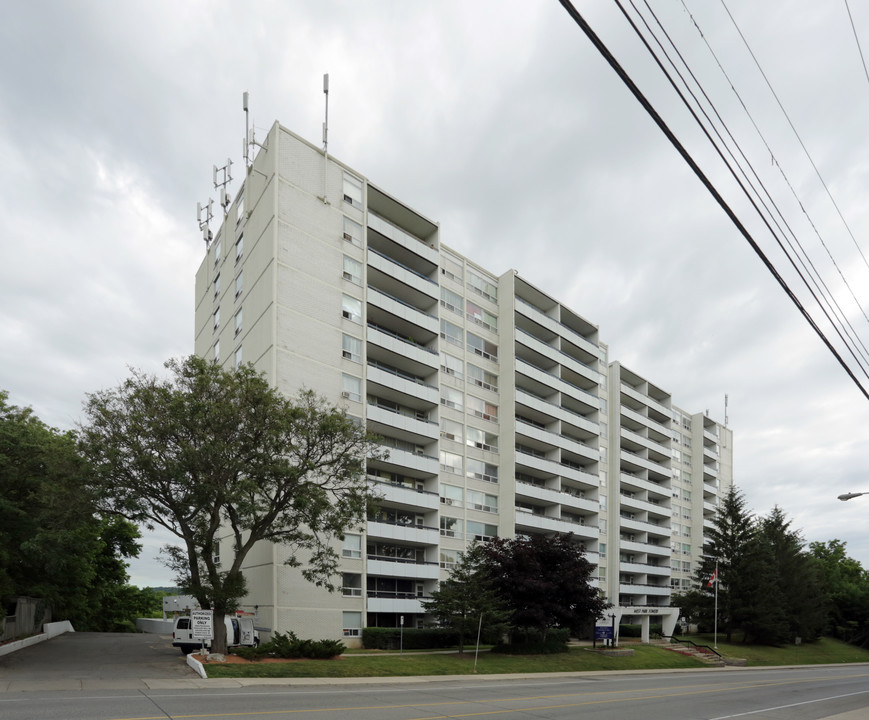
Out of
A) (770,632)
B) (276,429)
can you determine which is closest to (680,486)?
(770,632)

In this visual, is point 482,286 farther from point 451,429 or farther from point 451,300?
point 451,429

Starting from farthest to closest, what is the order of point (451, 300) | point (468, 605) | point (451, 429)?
point (451, 300), point (451, 429), point (468, 605)

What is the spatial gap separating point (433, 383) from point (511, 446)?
32.4 feet

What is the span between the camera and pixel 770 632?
61.6 meters

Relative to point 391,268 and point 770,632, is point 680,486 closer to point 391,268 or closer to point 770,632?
point 770,632

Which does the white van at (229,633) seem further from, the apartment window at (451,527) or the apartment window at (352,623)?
the apartment window at (451,527)

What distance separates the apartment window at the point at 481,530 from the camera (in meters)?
52.0

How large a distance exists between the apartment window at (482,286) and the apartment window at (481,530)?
19221mm

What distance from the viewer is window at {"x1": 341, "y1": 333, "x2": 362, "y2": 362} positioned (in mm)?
43656

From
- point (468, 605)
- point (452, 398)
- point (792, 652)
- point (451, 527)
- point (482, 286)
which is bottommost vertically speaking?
point (792, 652)

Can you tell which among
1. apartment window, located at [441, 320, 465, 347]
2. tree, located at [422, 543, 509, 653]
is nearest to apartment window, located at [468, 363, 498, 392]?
apartment window, located at [441, 320, 465, 347]

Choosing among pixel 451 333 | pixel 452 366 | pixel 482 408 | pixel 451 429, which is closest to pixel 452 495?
pixel 451 429

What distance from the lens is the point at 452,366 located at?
53.6 m

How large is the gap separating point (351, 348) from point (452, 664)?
65.4 ft
